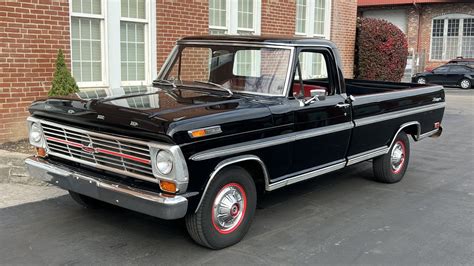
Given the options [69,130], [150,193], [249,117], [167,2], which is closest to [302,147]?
[249,117]

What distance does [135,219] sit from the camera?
516 centimetres

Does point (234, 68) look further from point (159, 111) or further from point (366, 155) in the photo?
point (366, 155)

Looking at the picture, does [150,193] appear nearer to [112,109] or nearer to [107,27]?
[112,109]

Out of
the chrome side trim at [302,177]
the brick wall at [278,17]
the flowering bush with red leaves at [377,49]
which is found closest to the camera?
the chrome side trim at [302,177]

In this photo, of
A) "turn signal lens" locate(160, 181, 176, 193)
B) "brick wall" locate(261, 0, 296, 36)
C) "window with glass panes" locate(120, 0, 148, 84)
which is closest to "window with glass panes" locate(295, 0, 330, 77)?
"brick wall" locate(261, 0, 296, 36)

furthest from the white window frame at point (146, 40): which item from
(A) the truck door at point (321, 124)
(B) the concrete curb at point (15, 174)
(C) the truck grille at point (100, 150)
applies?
(C) the truck grille at point (100, 150)

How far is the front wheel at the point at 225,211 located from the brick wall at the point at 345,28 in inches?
447

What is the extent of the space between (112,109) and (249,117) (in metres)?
1.16

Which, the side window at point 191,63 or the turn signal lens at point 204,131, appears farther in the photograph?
the side window at point 191,63

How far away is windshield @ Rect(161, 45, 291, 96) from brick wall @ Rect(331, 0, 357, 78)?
10.0 metres

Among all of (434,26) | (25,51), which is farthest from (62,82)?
(434,26)

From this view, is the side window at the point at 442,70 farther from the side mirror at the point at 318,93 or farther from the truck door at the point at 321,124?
the side mirror at the point at 318,93

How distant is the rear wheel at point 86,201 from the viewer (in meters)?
5.30

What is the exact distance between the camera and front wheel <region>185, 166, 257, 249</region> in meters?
4.20
